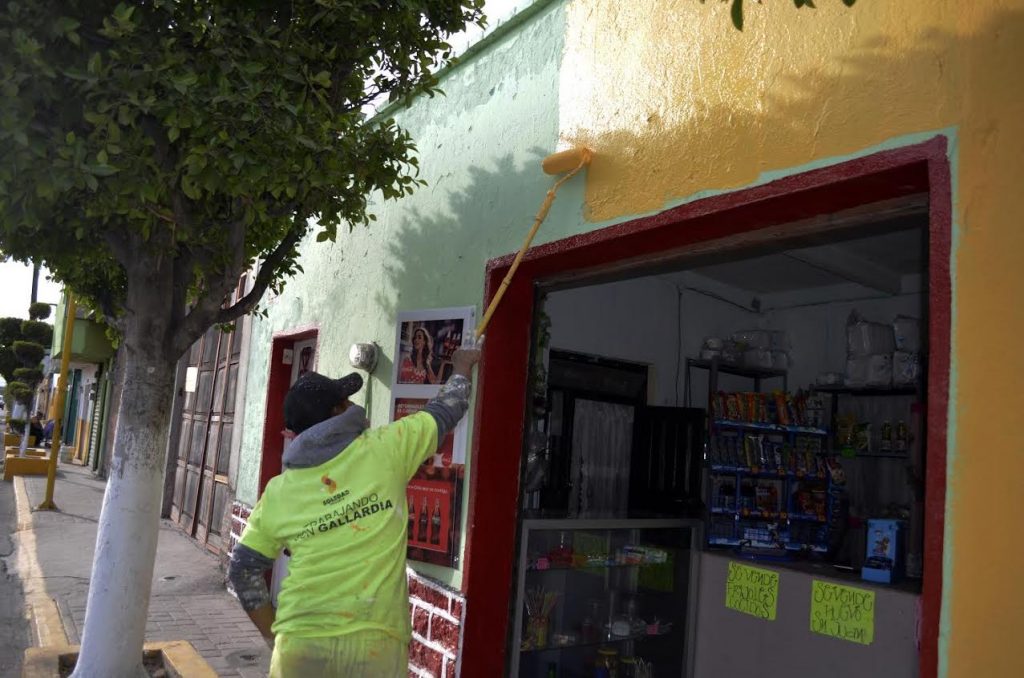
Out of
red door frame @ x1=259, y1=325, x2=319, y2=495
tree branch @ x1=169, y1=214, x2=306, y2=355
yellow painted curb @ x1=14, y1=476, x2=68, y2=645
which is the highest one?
tree branch @ x1=169, y1=214, x2=306, y2=355

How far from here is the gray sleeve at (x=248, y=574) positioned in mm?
3033

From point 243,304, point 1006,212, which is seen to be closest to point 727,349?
point 243,304

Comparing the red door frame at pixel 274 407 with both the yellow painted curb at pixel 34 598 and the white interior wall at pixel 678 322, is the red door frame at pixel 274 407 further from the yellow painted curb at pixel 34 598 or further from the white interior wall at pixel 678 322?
the white interior wall at pixel 678 322

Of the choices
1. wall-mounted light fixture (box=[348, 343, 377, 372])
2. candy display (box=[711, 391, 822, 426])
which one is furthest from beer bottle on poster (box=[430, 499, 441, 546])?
candy display (box=[711, 391, 822, 426])

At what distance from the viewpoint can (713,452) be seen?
5.63 m

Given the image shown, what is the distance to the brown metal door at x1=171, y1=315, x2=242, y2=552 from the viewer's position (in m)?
9.28

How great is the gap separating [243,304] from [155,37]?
5.38 ft

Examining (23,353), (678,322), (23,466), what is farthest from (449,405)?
(23,353)

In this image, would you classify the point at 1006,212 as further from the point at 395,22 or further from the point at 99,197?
the point at 99,197

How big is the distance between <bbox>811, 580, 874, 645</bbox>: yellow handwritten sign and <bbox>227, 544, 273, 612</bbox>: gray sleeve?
3006 mm

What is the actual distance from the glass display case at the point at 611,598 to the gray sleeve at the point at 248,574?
2.06 metres

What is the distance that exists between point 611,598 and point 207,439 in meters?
6.37

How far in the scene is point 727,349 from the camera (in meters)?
6.91

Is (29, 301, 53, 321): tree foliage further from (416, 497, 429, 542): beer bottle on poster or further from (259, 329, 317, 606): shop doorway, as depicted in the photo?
(416, 497, 429, 542): beer bottle on poster
